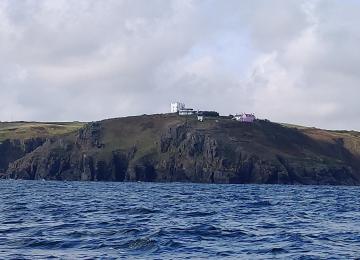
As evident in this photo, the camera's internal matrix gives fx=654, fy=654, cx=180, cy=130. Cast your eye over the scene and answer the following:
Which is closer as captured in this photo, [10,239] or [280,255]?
[280,255]

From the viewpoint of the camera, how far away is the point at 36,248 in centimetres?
3131

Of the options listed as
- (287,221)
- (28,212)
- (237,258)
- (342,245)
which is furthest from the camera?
(28,212)

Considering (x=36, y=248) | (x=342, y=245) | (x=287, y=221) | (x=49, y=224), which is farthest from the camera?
(x=287, y=221)

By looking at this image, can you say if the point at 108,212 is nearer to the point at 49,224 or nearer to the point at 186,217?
the point at 186,217

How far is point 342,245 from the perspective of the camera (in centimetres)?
3344

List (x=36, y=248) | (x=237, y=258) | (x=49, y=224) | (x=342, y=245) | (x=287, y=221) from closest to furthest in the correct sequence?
(x=237, y=258), (x=36, y=248), (x=342, y=245), (x=49, y=224), (x=287, y=221)

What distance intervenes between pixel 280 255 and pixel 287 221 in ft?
55.4

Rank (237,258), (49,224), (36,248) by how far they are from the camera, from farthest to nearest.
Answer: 1. (49,224)
2. (36,248)
3. (237,258)

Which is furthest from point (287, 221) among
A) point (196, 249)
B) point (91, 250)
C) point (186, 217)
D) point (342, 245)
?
point (91, 250)

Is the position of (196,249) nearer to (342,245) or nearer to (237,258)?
(237,258)

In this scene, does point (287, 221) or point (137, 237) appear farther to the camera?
point (287, 221)

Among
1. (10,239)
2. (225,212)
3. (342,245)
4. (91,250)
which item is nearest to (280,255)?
(342,245)

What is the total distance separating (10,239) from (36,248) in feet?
11.7

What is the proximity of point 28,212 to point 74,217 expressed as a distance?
6904mm
